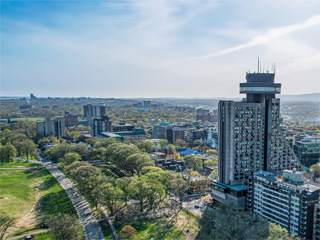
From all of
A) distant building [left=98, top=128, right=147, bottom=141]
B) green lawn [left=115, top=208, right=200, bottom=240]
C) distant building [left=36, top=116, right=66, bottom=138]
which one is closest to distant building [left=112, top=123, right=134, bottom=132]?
distant building [left=98, top=128, right=147, bottom=141]

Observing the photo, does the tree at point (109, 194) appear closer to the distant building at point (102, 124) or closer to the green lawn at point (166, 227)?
the green lawn at point (166, 227)

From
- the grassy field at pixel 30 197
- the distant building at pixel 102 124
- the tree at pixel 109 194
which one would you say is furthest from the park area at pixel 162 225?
the distant building at pixel 102 124

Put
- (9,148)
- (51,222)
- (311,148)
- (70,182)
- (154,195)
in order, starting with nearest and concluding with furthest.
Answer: (51,222) < (154,195) < (70,182) < (311,148) < (9,148)

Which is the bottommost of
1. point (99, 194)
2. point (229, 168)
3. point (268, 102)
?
point (99, 194)

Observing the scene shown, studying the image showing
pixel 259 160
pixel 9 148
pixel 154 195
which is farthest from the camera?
pixel 9 148

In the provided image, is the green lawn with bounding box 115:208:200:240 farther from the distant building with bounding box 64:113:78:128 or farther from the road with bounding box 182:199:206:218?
the distant building with bounding box 64:113:78:128

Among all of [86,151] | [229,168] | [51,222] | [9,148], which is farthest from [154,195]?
[9,148]

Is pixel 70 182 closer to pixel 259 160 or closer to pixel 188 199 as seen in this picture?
pixel 188 199
